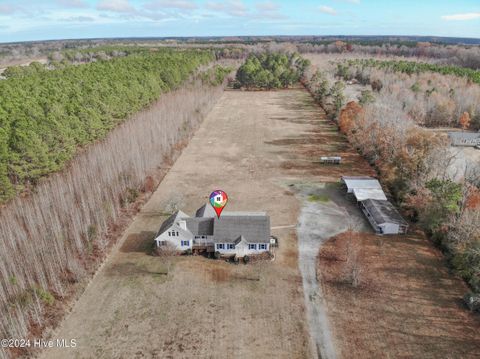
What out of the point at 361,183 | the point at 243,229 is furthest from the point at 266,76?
the point at 243,229

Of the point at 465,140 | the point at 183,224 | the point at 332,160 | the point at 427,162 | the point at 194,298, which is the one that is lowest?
the point at 194,298

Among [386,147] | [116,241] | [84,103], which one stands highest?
[84,103]

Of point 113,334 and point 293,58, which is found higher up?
point 293,58

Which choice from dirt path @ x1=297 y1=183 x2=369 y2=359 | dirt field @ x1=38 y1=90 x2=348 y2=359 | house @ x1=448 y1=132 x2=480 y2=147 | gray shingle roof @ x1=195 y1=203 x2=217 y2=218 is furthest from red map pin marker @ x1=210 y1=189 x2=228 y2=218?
house @ x1=448 y1=132 x2=480 y2=147

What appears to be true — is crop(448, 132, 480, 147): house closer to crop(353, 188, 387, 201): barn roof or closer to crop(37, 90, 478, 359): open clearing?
crop(353, 188, 387, 201): barn roof

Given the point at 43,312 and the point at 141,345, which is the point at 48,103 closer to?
the point at 43,312

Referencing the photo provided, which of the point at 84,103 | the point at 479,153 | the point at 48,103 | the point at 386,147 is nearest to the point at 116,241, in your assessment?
the point at 48,103

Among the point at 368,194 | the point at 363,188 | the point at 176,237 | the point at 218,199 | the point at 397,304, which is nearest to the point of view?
the point at 397,304

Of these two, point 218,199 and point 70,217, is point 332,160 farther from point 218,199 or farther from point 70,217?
point 70,217

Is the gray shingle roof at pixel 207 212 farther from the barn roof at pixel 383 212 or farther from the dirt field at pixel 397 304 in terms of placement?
the barn roof at pixel 383 212
